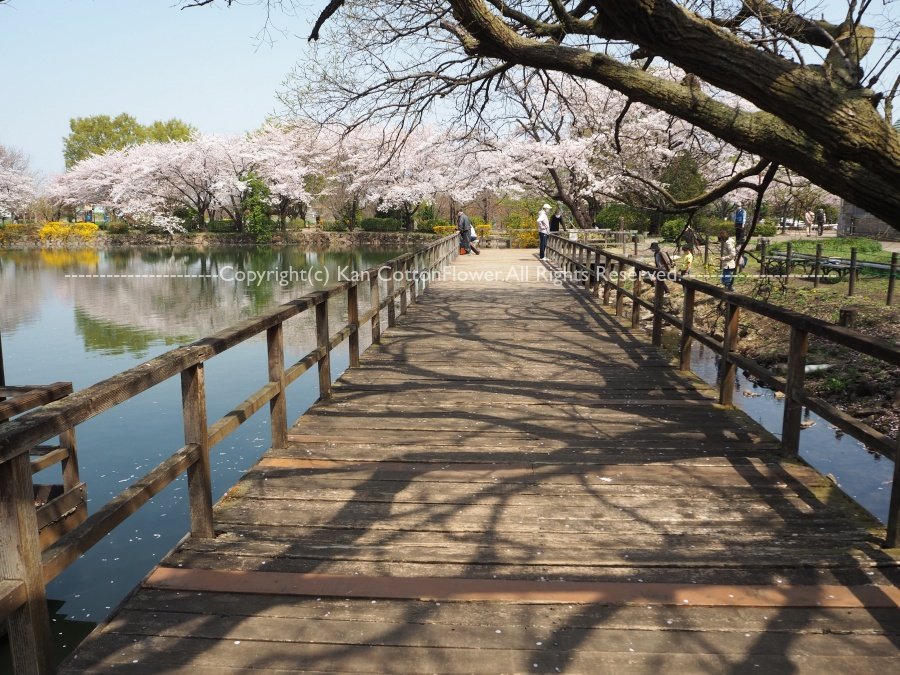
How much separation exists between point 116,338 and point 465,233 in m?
16.3

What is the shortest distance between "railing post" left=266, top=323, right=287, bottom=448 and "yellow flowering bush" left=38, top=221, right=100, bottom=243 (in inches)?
2255

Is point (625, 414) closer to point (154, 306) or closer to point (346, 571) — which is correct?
point (346, 571)

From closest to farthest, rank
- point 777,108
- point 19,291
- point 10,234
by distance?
1. point 777,108
2. point 19,291
3. point 10,234

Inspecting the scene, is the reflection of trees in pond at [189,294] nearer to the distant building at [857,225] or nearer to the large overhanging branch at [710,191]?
the large overhanging branch at [710,191]

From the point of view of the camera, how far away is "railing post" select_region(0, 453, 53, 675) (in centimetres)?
220

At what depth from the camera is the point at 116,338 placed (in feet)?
59.2

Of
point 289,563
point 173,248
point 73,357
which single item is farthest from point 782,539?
point 173,248

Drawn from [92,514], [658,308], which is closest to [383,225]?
[658,308]

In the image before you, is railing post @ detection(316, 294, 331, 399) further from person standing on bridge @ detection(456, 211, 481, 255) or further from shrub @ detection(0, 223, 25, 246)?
shrub @ detection(0, 223, 25, 246)

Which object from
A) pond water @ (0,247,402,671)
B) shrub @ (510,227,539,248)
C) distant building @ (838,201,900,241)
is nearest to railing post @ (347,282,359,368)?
pond water @ (0,247,402,671)

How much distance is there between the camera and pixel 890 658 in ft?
8.80

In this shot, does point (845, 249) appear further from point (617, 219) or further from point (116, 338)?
point (116, 338)

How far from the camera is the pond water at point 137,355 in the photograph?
6.89 m

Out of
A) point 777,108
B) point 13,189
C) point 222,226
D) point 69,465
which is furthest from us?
point 13,189
